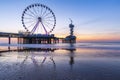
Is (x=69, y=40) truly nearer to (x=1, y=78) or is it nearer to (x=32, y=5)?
(x=32, y=5)

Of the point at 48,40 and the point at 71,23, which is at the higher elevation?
the point at 71,23

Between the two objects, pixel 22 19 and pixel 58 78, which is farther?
pixel 22 19

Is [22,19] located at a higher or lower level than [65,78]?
higher

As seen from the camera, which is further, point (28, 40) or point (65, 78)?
point (28, 40)

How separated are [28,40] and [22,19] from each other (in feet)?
97.3

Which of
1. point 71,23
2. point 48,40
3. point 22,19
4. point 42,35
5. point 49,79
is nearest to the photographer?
point 49,79

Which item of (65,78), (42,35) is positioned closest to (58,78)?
(65,78)

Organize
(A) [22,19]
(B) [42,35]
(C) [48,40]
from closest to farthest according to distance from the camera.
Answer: (A) [22,19] < (B) [42,35] < (C) [48,40]

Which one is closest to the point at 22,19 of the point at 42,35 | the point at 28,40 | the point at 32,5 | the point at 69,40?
the point at 32,5

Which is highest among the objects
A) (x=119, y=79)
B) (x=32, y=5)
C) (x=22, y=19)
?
(x=32, y=5)

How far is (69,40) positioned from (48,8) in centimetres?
6373

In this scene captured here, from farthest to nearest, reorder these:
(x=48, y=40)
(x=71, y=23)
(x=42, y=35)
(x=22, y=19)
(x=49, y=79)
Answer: (x=71, y=23) → (x=48, y=40) → (x=42, y=35) → (x=22, y=19) → (x=49, y=79)

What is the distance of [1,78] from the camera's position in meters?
8.12

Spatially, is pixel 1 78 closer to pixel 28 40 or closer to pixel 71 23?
pixel 28 40
